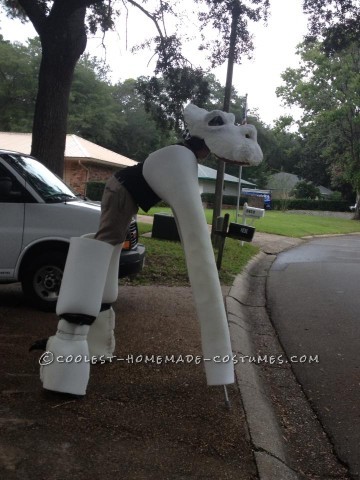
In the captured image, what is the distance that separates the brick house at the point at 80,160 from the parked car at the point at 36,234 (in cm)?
2168

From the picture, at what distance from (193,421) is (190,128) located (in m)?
2.05

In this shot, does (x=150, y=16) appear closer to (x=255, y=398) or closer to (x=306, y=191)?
(x=255, y=398)

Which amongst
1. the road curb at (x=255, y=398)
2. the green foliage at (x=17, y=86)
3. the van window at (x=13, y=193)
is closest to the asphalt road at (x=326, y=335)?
the road curb at (x=255, y=398)

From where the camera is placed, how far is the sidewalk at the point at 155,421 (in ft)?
9.38

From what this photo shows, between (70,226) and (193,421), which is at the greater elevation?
(70,226)

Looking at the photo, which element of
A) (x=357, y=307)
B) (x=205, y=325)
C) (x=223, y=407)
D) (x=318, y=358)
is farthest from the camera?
(x=357, y=307)

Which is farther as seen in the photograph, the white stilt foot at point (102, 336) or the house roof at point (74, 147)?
the house roof at point (74, 147)

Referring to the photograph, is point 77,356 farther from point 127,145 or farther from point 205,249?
point 127,145

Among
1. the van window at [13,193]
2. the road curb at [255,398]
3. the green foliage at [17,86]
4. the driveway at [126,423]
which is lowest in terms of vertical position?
the road curb at [255,398]

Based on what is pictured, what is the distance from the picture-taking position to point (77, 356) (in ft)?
11.8

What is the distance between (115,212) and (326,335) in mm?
3438

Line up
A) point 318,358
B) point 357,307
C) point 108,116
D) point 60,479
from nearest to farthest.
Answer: point 60,479 < point 318,358 < point 357,307 < point 108,116

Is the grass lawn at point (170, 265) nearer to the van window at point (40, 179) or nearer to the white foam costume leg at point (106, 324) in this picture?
the van window at point (40, 179)

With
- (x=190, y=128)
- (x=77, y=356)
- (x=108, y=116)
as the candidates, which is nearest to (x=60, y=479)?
(x=77, y=356)
